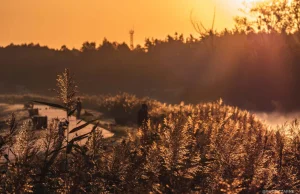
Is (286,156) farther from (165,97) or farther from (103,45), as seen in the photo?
(103,45)

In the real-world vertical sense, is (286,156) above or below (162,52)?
below

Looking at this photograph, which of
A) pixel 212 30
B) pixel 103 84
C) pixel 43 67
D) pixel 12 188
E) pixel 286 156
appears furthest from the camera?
pixel 43 67

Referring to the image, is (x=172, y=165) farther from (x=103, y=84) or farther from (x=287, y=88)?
(x=103, y=84)

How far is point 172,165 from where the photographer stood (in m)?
2.92

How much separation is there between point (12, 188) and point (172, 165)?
0.90 m

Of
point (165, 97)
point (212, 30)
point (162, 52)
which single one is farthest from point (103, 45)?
point (165, 97)

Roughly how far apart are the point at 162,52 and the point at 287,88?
52.6 metres

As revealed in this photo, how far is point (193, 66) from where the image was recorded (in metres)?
74.5

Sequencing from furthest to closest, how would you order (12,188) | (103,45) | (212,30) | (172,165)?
(103,45), (212,30), (172,165), (12,188)

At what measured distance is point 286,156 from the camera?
604 centimetres

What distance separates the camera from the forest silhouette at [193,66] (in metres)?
50.7

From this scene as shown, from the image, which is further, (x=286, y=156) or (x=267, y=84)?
(x=267, y=84)

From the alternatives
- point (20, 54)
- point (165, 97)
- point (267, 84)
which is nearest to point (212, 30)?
point (165, 97)

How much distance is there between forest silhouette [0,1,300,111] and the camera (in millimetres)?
50719
